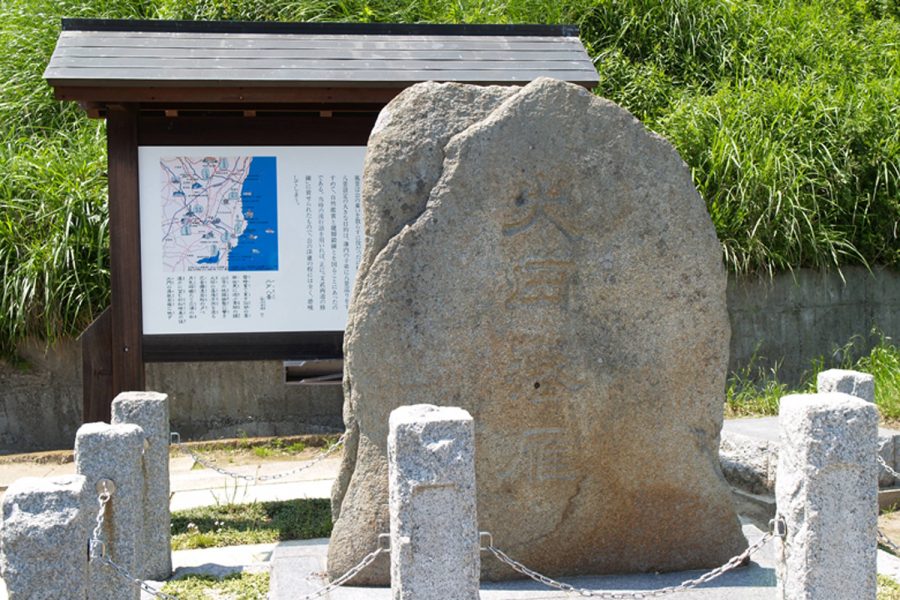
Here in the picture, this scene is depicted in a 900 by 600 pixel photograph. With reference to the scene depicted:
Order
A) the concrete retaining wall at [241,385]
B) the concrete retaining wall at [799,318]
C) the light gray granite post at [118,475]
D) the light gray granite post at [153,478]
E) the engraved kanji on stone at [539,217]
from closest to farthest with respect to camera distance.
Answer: the light gray granite post at [118,475], the engraved kanji on stone at [539,217], the light gray granite post at [153,478], the concrete retaining wall at [241,385], the concrete retaining wall at [799,318]

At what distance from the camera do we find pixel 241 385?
8461mm

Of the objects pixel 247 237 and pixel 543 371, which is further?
pixel 247 237

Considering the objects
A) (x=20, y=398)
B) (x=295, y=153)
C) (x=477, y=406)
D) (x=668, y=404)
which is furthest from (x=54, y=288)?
(x=668, y=404)

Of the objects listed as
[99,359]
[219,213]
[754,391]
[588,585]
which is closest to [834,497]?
[588,585]

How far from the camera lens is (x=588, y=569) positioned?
4707 millimetres

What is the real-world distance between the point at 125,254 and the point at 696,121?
18.1ft

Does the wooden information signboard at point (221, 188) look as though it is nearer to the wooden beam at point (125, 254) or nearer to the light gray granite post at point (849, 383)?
the wooden beam at point (125, 254)

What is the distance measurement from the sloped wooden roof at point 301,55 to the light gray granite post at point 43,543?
343cm

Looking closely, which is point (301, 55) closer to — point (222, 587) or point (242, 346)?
point (242, 346)

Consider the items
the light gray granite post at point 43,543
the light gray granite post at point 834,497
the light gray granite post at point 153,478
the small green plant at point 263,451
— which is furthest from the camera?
the small green plant at point 263,451

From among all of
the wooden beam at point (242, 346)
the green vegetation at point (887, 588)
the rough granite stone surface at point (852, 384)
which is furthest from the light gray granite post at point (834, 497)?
the wooden beam at point (242, 346)

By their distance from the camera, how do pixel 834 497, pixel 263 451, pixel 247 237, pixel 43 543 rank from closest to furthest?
pixel 43 543 → pixel 834 497 → pixel 247 237 → pixel 263 451

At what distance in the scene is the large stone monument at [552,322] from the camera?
15.0ft

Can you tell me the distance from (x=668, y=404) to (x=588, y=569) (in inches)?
33.3
